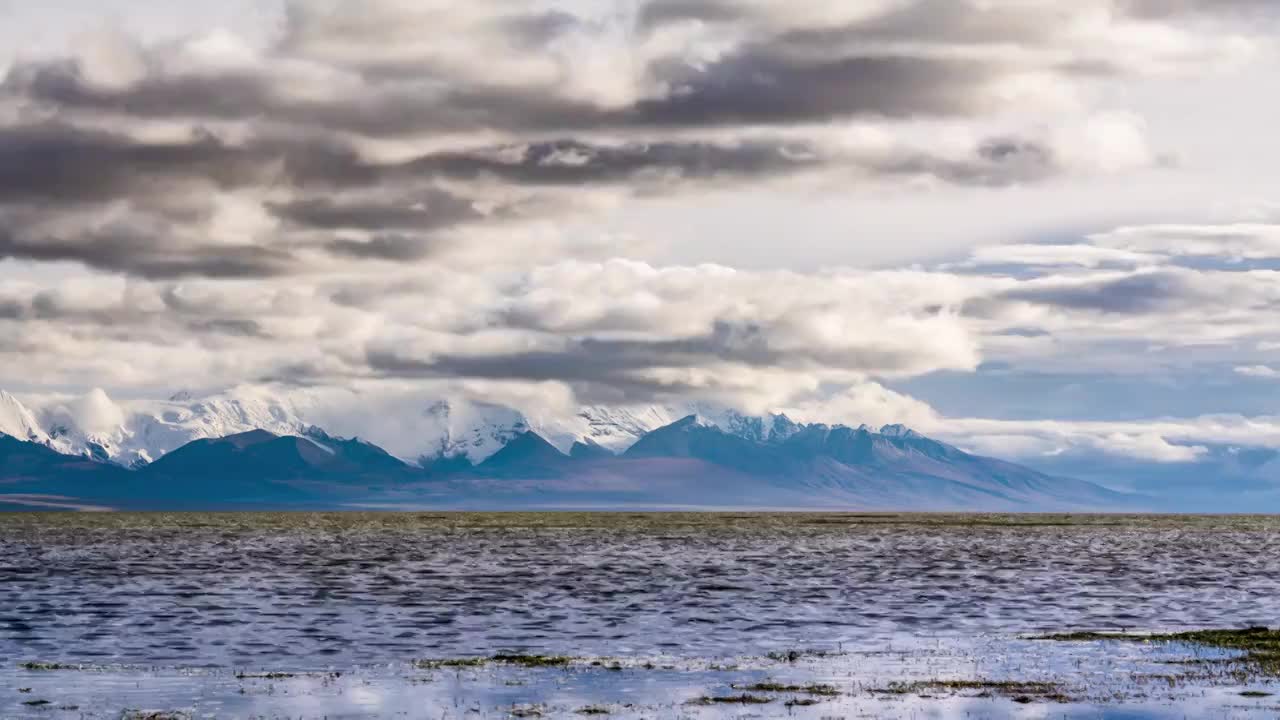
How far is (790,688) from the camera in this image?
45438 mm

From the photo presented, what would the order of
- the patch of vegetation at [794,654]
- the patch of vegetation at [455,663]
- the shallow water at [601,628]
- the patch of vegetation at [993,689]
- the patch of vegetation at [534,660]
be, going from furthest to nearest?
1. the patch of vegetation at [794,654]
2. the patch of vegetation at [534,660]
3. the patch of vegetation at [455,663]
4. the shallow water at [601,628]
5. the patch of vegetation at [993,689]

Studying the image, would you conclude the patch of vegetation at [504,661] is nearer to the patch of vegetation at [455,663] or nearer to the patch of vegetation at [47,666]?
the patch of vegetation at [455,663]

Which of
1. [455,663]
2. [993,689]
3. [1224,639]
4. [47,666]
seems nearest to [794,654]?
[993,689]

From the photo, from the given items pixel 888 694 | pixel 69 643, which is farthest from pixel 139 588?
pixel 888 694

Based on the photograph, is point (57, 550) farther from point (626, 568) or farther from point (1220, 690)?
point (1220, 690)

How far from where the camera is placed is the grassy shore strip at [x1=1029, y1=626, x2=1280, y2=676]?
52.6 meters

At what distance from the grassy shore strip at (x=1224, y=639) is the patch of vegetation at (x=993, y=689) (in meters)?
8.74

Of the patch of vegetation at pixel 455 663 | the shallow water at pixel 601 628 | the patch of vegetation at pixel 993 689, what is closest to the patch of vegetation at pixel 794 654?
the shallow water at pixel 601 628

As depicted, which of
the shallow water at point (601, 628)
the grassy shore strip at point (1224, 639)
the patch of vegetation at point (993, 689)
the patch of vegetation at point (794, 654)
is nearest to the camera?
the patch of vegetation at point (993, 689)

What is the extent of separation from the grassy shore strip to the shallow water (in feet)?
6.82

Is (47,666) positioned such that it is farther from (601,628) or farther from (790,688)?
(790,688)

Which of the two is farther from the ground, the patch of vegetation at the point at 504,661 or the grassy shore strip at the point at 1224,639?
the grassy shore strip at the point at 1224,639

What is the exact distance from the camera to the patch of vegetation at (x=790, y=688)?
4472 cm

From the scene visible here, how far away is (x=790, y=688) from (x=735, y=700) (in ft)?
9.70
